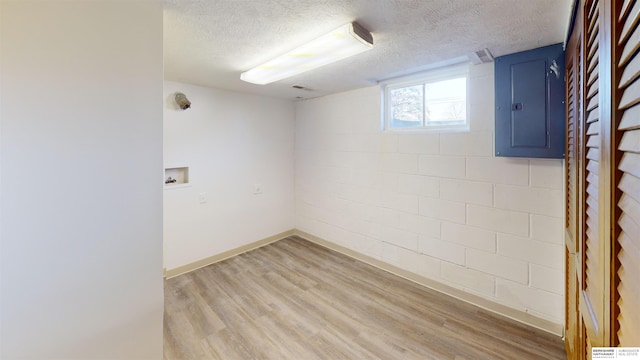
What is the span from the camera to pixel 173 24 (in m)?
1.51

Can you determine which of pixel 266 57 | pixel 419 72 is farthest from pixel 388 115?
pixel 266 57

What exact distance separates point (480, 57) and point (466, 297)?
2.18m

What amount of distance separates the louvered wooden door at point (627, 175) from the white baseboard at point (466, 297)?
1951mm

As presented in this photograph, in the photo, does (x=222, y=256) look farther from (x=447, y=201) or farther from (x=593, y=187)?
(x=593, y=187)

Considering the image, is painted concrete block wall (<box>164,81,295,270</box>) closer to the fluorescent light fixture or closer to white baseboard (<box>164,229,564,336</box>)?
white baseboard (<box>164,229,564,336</box>)

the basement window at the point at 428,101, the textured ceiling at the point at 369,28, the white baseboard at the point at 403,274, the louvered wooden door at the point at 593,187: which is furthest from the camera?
the basement window at the point at 428,101

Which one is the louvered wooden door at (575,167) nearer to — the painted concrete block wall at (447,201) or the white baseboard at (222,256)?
the painted concrete block wall at (447,201)

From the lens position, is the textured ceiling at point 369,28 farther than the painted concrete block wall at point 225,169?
No

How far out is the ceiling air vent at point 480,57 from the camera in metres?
1.95

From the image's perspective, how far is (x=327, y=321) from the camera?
7.13 ft

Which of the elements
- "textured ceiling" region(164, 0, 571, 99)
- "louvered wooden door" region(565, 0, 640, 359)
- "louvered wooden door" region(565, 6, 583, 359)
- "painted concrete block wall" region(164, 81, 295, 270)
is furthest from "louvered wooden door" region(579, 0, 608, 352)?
"painted concrete block wall" region(164, 81, 295, 270)

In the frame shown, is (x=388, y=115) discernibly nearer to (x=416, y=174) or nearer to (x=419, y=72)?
(x=419, y=72)

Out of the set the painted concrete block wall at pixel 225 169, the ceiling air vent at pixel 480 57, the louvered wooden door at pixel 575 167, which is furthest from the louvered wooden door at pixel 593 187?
the painted concrete block wall at pixel 225 169

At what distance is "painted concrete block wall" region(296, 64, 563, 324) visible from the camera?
2.03m
